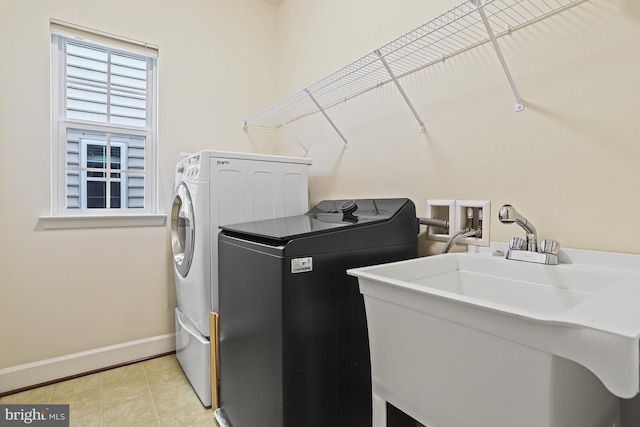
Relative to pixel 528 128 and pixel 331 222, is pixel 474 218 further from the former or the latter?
pixel 331 222

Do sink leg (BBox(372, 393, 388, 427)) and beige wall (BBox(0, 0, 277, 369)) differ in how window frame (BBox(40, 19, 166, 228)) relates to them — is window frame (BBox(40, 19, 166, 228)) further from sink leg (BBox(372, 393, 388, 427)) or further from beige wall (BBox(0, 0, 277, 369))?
sink leg (BBox(372, 393, 388, 427))

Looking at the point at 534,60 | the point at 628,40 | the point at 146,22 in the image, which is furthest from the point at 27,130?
the point at 628,40

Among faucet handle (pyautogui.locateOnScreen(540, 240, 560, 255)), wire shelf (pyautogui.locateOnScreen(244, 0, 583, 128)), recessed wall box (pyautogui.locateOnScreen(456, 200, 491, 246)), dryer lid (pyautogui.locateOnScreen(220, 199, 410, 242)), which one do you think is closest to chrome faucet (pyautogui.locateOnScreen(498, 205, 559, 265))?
faucet handle (pyautogui.locateOnScreen(540, 240, 560, 255))

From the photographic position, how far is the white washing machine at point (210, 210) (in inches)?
63.2

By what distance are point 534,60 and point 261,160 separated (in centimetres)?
127

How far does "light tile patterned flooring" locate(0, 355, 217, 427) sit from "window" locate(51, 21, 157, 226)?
1.00 m

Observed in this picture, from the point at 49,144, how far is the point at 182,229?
0.91 m

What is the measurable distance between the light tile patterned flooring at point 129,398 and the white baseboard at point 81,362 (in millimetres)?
55

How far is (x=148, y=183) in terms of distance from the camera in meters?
2.29

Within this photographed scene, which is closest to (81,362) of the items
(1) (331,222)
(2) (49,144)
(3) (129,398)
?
(3) (129,398)

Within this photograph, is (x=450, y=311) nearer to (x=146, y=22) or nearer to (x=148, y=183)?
(x=148, y=183)

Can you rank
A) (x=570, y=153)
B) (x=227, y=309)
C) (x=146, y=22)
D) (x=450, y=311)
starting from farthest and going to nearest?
1. (x=146, y=22)
2. (x=227, y=309)
3. (x=570, y=153)
4. (x=450, y=311)

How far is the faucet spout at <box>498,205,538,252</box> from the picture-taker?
971mm

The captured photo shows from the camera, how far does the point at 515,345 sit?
23.5 inches
